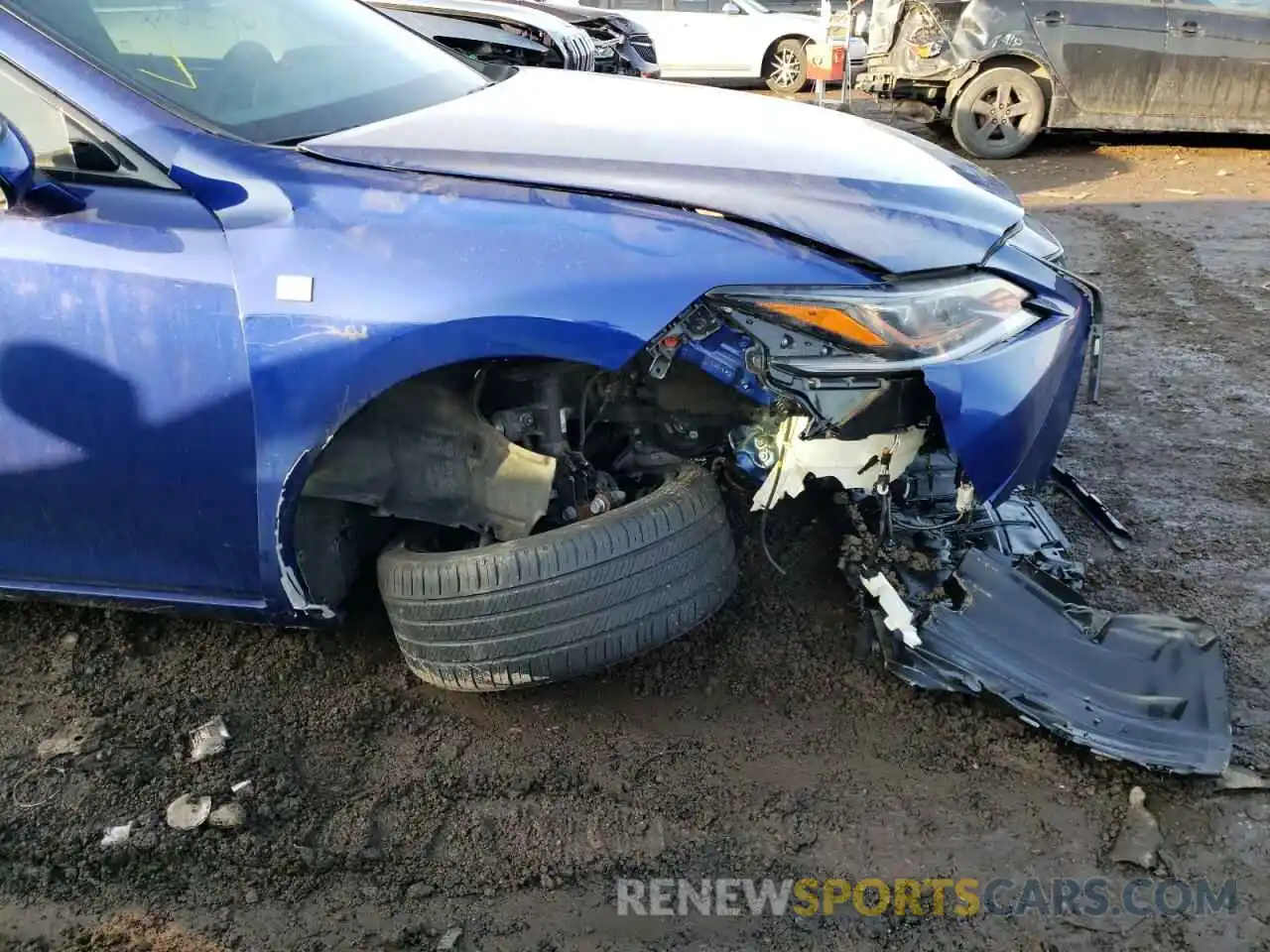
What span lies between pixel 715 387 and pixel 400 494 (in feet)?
2.59

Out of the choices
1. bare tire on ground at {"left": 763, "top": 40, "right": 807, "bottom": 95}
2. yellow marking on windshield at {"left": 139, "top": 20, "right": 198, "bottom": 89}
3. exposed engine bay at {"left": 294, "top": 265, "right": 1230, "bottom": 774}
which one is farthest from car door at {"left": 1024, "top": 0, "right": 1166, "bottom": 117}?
yellow marking on windshield at {"left": 139, "top": 20, "right": 198, "bottom": 89}

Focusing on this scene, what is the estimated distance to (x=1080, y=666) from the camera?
244cm

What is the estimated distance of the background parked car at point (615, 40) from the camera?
697cm

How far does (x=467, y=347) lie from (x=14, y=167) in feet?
3.23

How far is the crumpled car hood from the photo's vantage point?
2.21 meters

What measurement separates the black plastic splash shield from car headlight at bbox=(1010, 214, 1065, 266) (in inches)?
29.7

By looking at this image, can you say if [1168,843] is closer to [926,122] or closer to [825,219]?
[825,219]

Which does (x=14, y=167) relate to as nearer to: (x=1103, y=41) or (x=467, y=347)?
(x=467, y=347)

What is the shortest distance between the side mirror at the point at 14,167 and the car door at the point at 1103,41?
7.70 m

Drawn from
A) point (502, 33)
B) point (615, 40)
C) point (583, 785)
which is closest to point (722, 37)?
point (615, 40)

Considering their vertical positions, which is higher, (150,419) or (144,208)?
(144,208)

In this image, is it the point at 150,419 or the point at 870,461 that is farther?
the point at 870,461

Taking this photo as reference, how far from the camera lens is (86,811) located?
2332mm

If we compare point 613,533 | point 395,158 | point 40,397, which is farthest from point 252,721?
point 395,158
